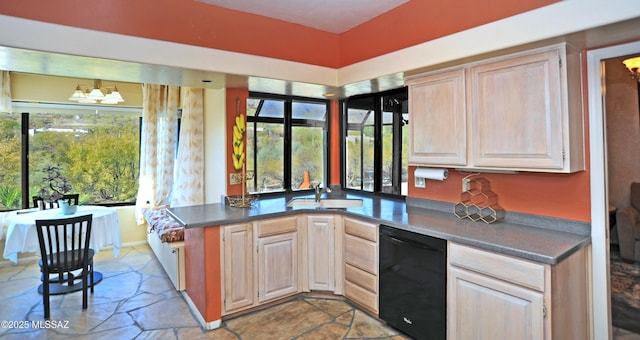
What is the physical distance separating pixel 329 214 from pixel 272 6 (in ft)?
6.36

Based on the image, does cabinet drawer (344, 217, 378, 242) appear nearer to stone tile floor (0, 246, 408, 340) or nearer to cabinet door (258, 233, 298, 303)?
cabinet door (258, 233, 298, 303)

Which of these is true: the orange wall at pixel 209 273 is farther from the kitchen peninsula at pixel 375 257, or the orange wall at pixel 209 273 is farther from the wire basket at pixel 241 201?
the wire basket at pixel 241 201

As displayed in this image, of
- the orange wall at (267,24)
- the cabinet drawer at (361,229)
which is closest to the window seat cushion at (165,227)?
the cabinet drawer at (361,229)

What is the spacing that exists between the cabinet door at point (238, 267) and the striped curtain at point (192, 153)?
174cm

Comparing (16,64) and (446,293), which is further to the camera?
(16,64)

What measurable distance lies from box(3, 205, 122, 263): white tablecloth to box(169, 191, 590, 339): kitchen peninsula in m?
1.19

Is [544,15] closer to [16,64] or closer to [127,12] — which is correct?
[127,12]

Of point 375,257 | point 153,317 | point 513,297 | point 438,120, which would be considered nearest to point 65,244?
point 153,317

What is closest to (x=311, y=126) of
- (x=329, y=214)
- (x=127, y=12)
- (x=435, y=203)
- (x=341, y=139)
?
(x=341, y=139)

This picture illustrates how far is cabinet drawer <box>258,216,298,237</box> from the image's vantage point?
9.82 ft

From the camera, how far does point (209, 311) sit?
2758 millimetres

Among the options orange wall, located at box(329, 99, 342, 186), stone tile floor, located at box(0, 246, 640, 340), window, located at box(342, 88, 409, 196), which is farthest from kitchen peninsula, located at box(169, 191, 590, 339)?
orange wall, located at box(329, 99, 342, 186)

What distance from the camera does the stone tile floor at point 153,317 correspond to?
106 inches

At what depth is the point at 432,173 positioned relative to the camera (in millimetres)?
2945
